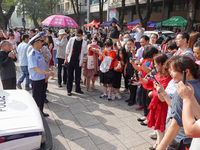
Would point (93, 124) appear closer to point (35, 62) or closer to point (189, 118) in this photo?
point (35, 62)

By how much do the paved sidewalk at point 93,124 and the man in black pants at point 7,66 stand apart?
119 centimetres

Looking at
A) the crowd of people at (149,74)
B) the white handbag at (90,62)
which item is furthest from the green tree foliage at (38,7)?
the white handbag at (90,62)

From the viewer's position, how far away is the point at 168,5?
23.4 meters

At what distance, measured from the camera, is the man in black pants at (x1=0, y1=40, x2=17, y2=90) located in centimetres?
446

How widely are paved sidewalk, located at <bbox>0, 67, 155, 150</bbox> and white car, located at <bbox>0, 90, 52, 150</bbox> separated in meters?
1.03

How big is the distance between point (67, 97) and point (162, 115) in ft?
11.4

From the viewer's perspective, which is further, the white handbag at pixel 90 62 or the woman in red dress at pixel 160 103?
the white handbag at pixel 90 62

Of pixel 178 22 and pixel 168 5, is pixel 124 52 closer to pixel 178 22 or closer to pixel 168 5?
pixel 178 22

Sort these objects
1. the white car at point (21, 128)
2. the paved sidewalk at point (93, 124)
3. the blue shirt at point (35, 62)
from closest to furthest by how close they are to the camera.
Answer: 1. the white car at point (21, 128)
2. the paved sidewalk at point (93, 124)
3. the blue shirt at point (35, 62)

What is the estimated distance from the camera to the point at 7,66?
463cm

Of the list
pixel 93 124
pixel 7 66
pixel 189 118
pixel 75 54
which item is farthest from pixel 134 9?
pixel 189 118

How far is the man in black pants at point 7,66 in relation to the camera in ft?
14.6

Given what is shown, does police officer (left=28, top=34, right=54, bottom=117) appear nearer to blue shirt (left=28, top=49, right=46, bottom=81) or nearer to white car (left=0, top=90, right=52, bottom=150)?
blue shirt (left=28, top=49, right=46, bottom=81)

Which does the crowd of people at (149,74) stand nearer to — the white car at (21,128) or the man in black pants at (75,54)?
the man in black pants at (75,54)
